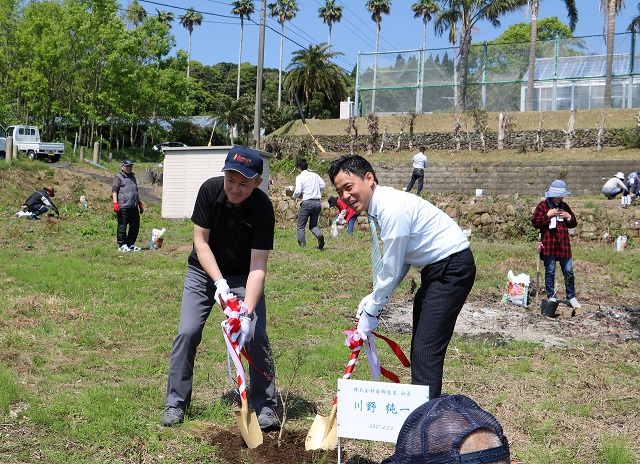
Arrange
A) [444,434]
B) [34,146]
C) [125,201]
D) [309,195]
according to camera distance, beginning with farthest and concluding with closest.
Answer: [34,146]
[309,195]
[125,201]
[444,434]

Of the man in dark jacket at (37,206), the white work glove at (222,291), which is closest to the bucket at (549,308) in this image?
the white work glove at (222,291)

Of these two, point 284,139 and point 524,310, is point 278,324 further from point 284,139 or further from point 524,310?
point 284,139

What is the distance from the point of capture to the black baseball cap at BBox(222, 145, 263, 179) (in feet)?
13.9

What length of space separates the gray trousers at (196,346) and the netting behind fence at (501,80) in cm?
3271

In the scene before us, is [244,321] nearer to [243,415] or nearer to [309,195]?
[243,415]

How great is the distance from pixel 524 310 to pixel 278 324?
12.1 feet

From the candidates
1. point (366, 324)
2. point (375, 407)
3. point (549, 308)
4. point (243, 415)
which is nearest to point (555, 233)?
point (549, 308)

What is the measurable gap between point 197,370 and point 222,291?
1749 millimetres

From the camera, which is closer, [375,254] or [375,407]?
[375,407]

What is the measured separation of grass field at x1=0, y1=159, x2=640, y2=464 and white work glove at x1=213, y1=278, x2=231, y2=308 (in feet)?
2.88

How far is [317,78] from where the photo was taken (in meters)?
49.6

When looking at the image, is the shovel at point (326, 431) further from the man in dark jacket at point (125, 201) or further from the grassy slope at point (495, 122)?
the grassy slope at point (495, 122)

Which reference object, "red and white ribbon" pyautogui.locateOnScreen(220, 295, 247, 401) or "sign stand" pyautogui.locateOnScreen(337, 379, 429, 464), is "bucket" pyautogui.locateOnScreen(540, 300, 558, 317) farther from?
"sign stand" pyautogui.locateOnScreen(337, 379, 429, 464)

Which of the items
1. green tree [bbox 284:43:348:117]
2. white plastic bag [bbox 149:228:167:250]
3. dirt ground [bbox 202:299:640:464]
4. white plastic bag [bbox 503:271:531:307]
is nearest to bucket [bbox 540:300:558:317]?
dirt ground [bbox 202:299:640:464]
